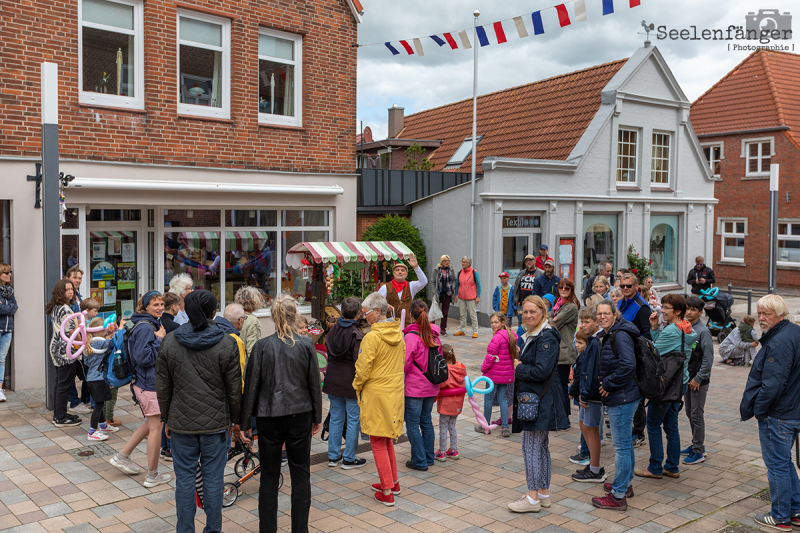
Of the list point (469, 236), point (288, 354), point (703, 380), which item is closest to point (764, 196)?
point (469, 236)

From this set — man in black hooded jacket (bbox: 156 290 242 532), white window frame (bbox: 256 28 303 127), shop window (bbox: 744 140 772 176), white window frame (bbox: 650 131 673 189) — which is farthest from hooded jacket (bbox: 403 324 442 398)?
shop window (bbox: 744 140 772 176)

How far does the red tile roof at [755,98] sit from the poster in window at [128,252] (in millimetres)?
25082

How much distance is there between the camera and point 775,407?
19.1ft

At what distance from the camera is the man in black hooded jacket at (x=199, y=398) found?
499 centimetres

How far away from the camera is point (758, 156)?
28109 millimetres

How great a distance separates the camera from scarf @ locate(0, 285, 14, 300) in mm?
9352

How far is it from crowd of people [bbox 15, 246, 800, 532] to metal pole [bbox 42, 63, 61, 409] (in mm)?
704

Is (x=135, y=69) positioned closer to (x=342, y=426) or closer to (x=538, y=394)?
(x=342, y=426)

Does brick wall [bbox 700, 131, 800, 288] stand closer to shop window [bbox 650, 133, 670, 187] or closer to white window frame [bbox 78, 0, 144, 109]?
shop window [bbox 650, 133, 670, 187]

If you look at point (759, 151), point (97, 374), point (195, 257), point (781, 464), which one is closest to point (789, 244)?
point (759, 151)

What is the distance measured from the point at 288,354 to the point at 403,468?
2.57 metres

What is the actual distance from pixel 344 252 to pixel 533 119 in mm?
10950

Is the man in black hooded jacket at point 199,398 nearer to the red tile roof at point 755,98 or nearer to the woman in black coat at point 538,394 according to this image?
the woman in black coat at point 538,394

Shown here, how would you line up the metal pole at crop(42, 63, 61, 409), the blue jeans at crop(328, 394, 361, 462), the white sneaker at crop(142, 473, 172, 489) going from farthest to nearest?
the metal pole at crop(42, 63, 61, 409)
the blue jeans at crop(328, 394, 361, 462)
the white sneaker at crop(142, 473, 172, 489)
